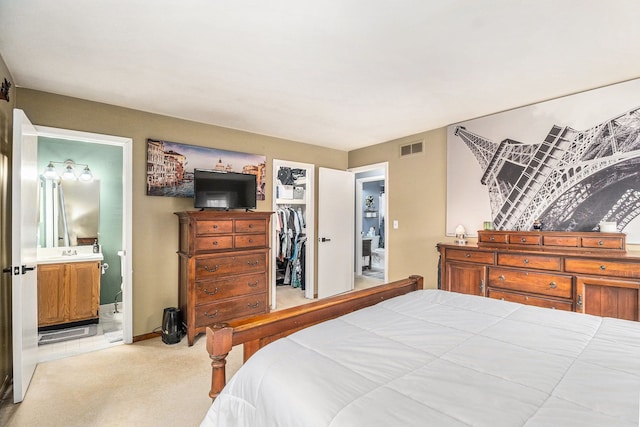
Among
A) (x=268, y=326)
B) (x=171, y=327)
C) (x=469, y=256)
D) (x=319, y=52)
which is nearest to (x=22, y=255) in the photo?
(x=171, y=327)

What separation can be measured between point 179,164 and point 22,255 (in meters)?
1.69

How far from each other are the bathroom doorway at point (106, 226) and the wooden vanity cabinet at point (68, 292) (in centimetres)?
19

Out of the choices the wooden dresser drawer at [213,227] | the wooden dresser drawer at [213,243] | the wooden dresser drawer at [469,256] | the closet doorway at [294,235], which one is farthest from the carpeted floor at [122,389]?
the wooden dresser drawer at [469,256]

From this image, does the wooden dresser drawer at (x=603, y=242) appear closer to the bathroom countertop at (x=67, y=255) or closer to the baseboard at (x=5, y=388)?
the baseboard at (x=5, y=388)

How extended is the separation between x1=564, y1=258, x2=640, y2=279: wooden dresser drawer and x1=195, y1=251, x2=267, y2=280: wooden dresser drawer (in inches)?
118

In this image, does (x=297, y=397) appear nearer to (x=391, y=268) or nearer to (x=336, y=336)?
(x=336, y=336)

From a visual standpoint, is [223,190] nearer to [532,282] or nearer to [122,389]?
[122,389]

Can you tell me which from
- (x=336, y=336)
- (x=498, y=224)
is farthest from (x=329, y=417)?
(x=498, y=224)

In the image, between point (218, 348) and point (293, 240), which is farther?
point (293, 240)

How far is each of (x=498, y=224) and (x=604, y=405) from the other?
279 centimetres

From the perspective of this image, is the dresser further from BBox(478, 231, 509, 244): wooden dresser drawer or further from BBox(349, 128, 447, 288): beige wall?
BBox(478, 231, 509, 244): wooden dresser drawer

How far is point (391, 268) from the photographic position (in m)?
4.55

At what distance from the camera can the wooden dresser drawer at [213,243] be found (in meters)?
3.13

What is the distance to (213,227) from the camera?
3.22m
